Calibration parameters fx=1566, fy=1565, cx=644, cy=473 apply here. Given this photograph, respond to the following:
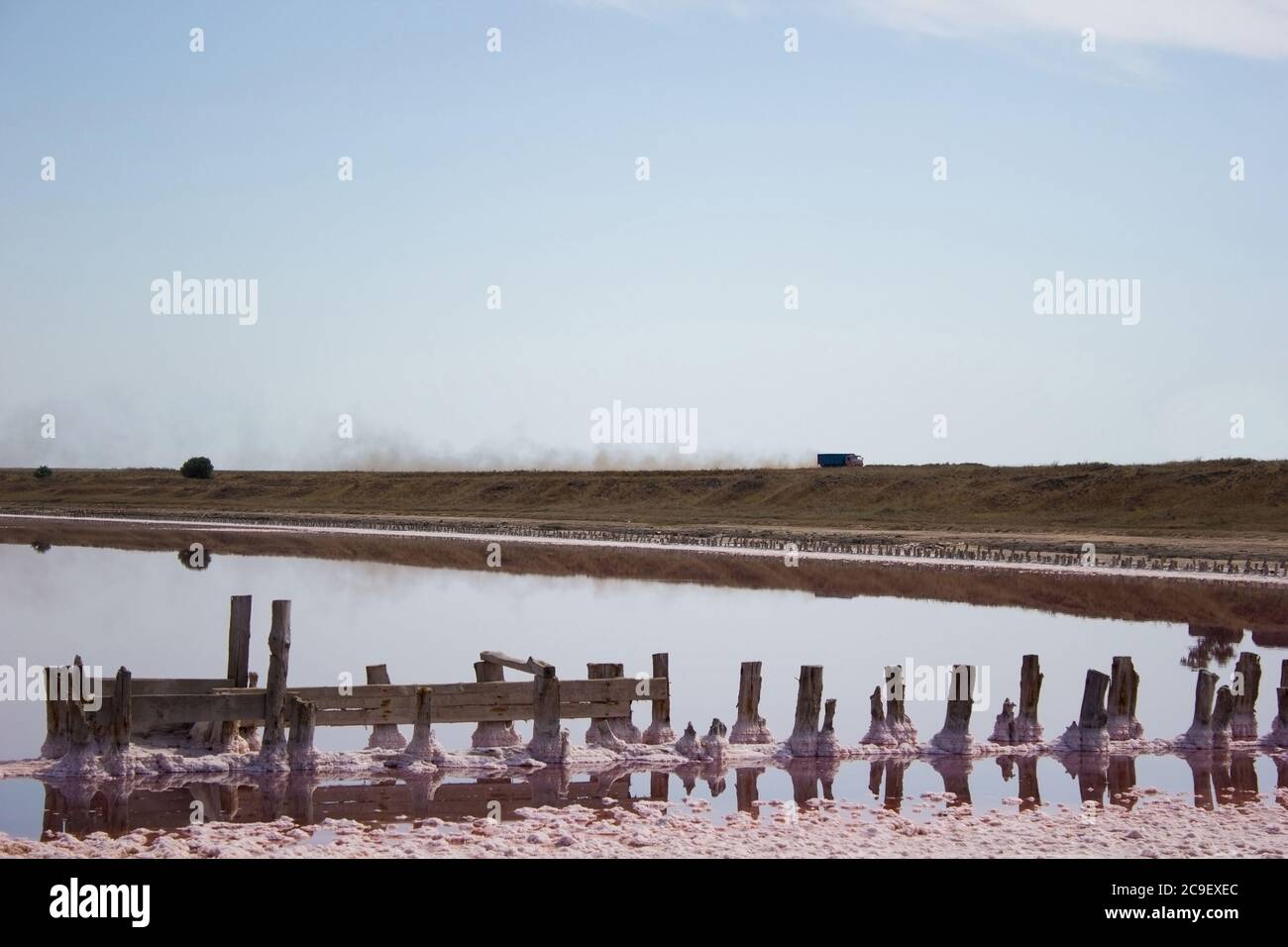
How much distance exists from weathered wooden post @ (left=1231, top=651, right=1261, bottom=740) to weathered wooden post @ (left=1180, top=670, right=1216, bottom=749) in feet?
2.46

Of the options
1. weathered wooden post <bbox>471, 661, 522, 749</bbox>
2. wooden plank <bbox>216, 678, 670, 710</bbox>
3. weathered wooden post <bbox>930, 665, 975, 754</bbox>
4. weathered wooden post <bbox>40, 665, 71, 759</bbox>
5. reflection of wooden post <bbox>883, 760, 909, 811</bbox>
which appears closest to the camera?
reflection of wooden post <bbox>883, 760, 909, 811</bbox>

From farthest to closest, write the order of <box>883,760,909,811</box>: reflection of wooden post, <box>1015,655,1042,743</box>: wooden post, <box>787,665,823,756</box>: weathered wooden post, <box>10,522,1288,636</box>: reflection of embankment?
1. <box>10,522,1288,636</box>: reflection of embankment
2. <box>1015,655,1042,743</box>: wooden post
3. <box>787,665,823,756</box>: weathered wooden post
4. <box>883,760,909,811</box>: reflection of wooden post

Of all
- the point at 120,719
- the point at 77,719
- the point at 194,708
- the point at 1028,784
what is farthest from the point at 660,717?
the point at 77,719

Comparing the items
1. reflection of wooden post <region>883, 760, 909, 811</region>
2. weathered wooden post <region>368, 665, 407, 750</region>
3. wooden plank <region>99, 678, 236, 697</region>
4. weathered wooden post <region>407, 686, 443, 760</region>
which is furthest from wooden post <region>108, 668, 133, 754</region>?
reflection of wooden post <region>883, 760, 909, 811</region>

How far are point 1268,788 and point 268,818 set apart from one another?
976cm

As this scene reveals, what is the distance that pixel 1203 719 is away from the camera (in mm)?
17859

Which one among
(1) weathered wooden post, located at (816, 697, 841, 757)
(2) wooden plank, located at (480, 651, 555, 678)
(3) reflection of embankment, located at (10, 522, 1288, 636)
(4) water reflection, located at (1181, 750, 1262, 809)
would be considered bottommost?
(4) water reflection, located at (1181, 750, 1262, 809)

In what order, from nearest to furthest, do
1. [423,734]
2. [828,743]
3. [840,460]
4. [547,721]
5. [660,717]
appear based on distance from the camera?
[423,734] → [547,721] → [828,743] → [660,717] → [840,460]

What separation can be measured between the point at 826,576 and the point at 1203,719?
27289mm

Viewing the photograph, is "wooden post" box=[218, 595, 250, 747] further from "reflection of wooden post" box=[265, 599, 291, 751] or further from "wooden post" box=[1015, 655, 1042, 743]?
"wooden post" box=[1015, 655, 1042, 743]

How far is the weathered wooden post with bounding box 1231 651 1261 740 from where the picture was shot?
18.5m

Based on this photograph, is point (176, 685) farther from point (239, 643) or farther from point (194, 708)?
point (194, 708)

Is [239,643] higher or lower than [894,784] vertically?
higher
